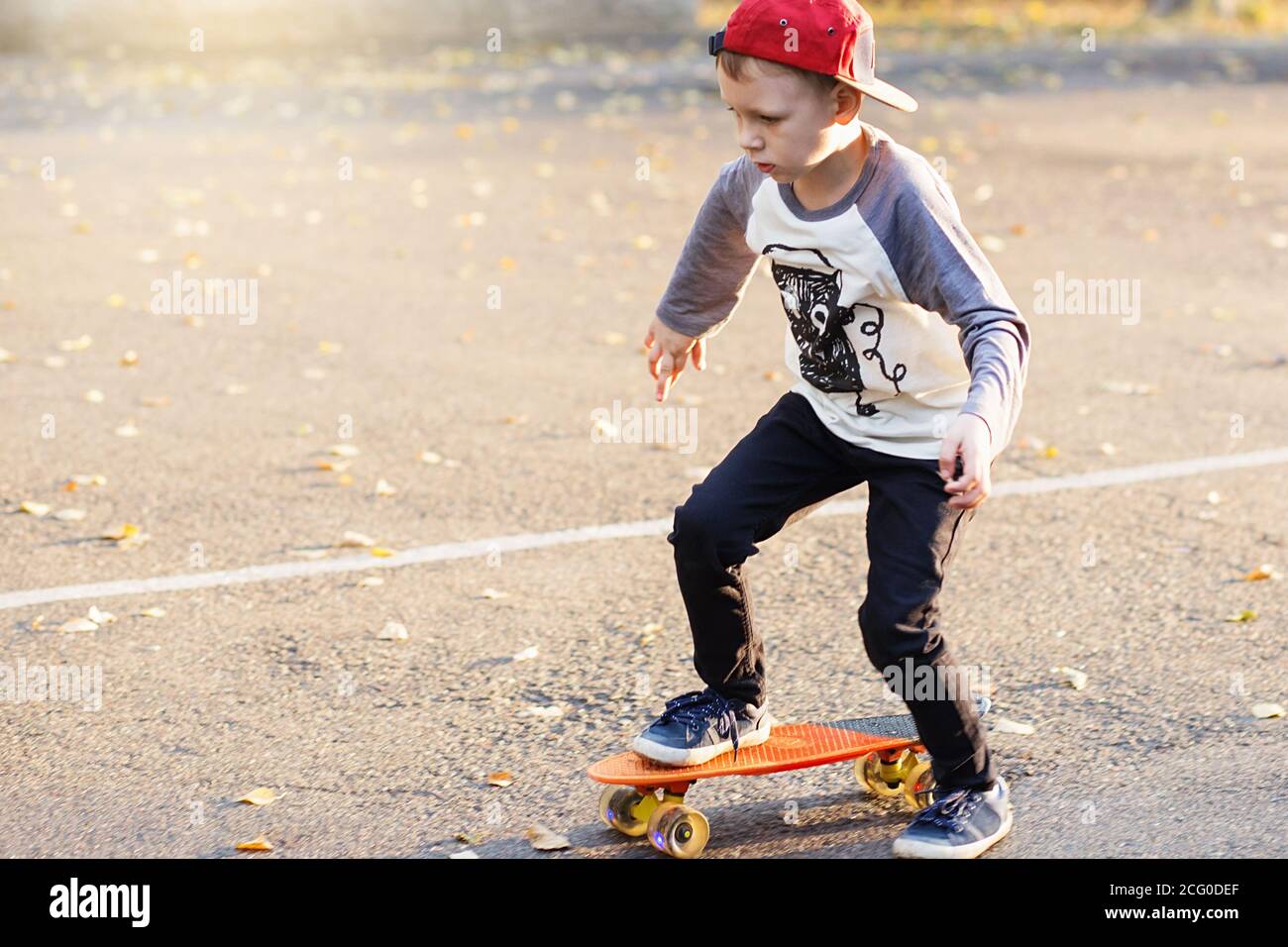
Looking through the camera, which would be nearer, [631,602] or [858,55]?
[858,55]

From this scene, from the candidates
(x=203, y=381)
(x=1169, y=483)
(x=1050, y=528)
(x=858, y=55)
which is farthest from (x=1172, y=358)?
(x=858, y=55)

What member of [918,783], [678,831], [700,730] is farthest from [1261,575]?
[678,831]

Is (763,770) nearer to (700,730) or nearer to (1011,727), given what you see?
(700,730)

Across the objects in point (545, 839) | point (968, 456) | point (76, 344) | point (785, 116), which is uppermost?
point (785, 116)

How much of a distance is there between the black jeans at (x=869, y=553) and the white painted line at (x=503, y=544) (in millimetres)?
1933

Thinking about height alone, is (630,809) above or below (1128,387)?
below

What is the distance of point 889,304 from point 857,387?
0.19 metres

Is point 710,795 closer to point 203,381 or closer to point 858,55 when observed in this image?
point 858,55

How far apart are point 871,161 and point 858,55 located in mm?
218

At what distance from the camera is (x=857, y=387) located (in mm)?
3562

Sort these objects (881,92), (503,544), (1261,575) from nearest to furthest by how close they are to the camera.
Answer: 1. (881,92)
2. (1261,575)
3. (503,544)

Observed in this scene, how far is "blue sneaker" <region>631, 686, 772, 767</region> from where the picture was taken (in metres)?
3.69

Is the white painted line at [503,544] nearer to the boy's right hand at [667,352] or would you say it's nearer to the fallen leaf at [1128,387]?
the fallen leaf at [1128,387]
